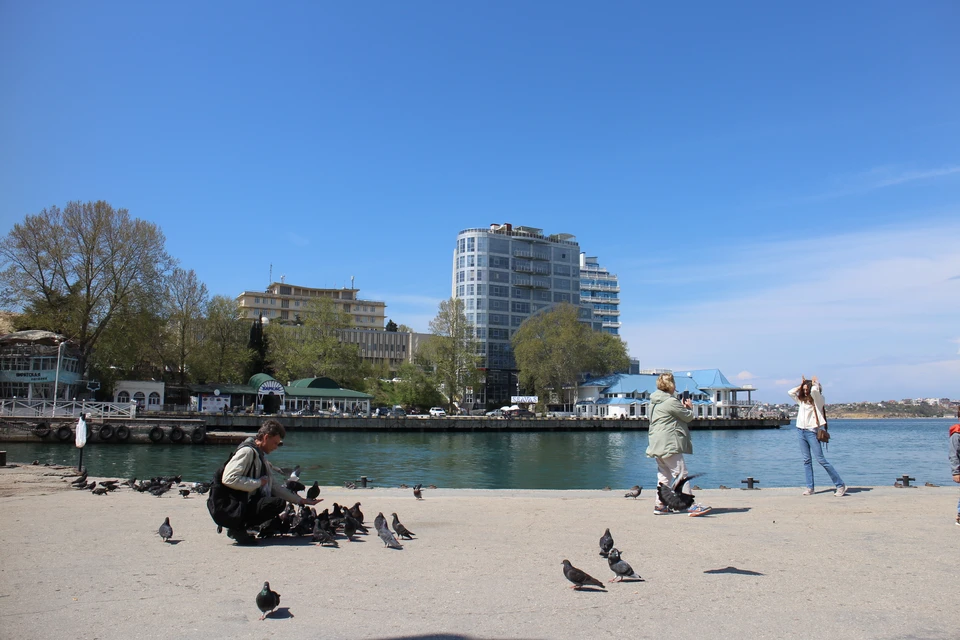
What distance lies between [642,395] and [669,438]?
97796 millimetres

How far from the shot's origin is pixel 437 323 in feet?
324

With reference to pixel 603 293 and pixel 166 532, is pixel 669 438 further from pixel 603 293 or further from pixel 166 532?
pixel 603 293

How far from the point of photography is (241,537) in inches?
293

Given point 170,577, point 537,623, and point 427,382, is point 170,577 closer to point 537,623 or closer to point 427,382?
point 537,623

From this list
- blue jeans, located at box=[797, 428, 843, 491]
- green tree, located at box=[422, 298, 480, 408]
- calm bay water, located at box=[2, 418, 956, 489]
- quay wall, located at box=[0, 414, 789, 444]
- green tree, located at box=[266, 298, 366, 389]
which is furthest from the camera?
green tree, located at box=[422, 298, 480, 408]

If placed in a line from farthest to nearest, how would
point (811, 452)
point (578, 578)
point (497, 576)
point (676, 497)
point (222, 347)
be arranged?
point (222, 347)
point (811, 452)
point (676, 497)
point (497, 576)
point (578, 578)

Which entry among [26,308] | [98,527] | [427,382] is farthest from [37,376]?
[98,527]

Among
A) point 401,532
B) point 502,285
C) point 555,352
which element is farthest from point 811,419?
point 502,285

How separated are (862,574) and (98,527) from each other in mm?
8471

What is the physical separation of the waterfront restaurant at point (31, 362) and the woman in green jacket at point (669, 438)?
183 feet

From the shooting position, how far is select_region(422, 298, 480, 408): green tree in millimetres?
95312

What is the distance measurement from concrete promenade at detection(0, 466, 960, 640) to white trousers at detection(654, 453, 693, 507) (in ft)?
1.85

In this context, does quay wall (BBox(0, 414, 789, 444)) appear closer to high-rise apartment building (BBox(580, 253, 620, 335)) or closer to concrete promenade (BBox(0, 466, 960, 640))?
concrete promenade (BBox(0, 466, 960, 640))

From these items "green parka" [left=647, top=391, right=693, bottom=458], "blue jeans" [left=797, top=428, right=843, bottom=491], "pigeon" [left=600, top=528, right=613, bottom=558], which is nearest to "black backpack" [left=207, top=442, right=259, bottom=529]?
"pigeon" [left=600, top=528, right=613, bottom=558]
